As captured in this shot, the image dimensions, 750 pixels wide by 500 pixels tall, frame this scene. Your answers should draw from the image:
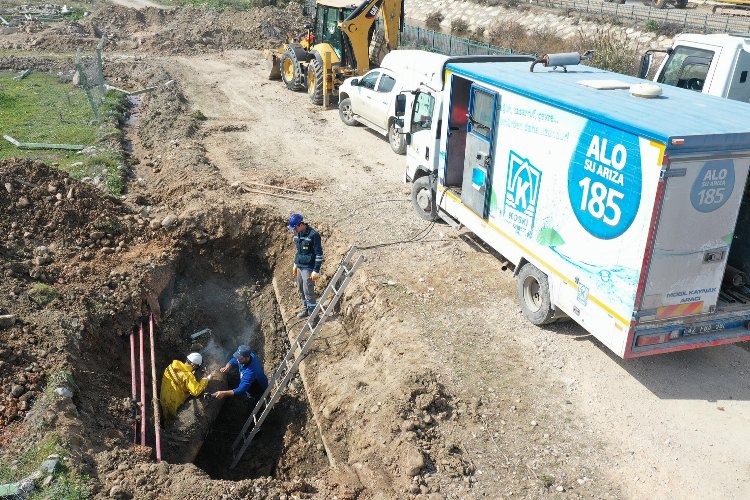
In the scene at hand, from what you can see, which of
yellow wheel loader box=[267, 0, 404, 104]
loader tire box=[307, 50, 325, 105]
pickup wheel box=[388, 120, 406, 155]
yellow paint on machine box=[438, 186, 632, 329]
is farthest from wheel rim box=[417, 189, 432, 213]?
loader tire box=[307, 50, 325, 105]

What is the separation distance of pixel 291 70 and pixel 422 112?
1223 centimetres

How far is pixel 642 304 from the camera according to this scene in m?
7.09

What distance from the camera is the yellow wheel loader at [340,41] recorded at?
67.4 feet

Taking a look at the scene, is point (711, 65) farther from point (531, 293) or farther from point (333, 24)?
point (333, 24)

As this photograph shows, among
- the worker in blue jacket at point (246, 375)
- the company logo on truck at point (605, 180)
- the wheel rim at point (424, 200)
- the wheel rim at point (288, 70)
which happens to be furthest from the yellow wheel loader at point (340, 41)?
the company logo on truck at point (605, 180)

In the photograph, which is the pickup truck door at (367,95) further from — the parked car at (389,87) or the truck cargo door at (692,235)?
Result: the truck cargo door at (692,235)

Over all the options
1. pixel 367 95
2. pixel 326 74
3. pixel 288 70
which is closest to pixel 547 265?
pixel 367 95

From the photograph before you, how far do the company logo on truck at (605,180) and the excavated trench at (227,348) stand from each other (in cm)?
476

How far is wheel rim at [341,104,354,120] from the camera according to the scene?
18800mm

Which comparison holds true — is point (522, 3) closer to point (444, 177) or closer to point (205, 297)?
point (444, 177)

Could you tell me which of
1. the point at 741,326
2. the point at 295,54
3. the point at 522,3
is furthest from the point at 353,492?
the point at 522,3

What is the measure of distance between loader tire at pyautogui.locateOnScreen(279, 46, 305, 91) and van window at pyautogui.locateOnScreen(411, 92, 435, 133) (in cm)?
1111

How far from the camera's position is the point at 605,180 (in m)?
7.31

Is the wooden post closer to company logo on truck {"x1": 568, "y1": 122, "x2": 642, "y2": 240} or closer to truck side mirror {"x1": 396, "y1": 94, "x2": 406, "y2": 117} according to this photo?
truck side mirror {"x1": 396, "y1": 94, "x2": 406, "y2": 117}
